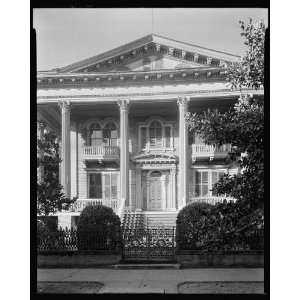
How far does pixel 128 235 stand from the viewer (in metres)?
10.6

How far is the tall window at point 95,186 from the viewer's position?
1027 centimetres

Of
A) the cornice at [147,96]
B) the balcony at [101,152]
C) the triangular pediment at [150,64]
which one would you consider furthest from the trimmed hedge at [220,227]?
the triangular pediment at [150,64]

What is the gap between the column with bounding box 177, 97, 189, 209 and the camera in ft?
33.9

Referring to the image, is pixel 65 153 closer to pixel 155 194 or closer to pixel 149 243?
pixel 155 194

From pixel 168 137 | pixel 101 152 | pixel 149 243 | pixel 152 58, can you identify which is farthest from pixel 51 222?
pixel 152 58

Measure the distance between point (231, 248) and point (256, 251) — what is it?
0.47 m

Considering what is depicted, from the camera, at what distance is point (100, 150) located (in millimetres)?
10789

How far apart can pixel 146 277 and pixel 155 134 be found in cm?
264

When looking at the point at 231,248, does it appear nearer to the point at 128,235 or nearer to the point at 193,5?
the point at 128,235

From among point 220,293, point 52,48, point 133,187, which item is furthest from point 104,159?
point 220,293

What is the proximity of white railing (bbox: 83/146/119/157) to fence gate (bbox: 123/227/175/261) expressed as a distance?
60.3 inches

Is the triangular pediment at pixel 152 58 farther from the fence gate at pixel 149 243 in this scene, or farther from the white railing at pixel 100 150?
the fence gate at pixel 149 243

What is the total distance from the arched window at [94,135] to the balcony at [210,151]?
1.82 meters

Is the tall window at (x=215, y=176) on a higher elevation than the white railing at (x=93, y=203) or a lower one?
higher
